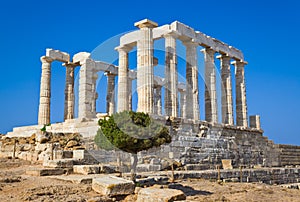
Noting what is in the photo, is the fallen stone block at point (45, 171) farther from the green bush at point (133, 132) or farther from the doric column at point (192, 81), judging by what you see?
the doric column at point (192, 81)

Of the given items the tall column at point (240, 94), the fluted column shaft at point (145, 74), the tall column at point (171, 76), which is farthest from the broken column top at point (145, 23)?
the tall column at point (240, 94)

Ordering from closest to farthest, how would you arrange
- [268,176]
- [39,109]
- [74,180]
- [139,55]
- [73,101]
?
[74,180]
[268,176]
[139,55]
[39,109]
[73,101]

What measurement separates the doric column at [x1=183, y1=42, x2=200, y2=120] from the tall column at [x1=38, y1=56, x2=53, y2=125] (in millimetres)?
11312

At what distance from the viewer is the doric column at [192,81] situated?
82.3 feet

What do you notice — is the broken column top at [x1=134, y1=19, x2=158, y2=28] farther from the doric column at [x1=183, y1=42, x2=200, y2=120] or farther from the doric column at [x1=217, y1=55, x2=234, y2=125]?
the doric column at [x1=217, y1=55, x2=234, y2=125]

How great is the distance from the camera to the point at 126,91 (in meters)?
26.0

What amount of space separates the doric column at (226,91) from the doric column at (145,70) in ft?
30.5

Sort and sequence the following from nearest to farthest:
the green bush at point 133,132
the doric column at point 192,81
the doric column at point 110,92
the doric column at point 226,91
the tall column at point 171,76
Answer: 1. the green bush at point 133,132
2. the tall column at point 171,76
3. the doric column at point 192,81
4. the doric column at point 226,91
5. the doric column at point 110,92

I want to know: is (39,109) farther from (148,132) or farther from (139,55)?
(148,132)

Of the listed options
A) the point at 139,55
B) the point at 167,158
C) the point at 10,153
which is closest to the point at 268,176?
the point at 167,158

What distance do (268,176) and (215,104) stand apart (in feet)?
25.7

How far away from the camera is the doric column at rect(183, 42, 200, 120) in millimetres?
25078

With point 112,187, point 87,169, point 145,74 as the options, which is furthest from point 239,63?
point 112,187

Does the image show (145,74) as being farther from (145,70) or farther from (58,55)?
(58,55)
